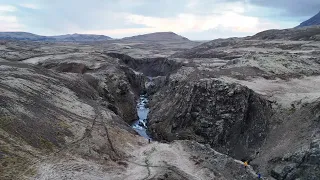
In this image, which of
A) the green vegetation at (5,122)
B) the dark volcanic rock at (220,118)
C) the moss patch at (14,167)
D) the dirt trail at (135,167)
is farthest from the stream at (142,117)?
the moss patch at (14,167)

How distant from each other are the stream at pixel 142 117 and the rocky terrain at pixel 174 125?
6.14ft

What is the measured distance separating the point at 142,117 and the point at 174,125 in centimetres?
1541

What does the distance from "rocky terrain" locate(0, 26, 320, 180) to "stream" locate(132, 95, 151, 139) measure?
1.87 metres

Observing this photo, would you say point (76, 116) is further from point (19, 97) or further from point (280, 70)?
point (280, 70)

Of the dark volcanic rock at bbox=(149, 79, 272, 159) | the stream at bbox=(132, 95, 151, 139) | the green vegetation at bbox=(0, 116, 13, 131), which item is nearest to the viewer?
the green vegetation at bbox=(0, 116, 13, 131)

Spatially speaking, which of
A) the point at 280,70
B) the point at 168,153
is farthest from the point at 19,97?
the point at 280,70

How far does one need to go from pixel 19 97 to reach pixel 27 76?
10.8 meters

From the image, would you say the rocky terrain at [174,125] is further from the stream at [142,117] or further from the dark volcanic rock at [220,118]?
the stream at [142,117]

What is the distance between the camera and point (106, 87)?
62094 millimetres

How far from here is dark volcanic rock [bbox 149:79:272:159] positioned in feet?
141

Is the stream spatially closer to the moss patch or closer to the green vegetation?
the green vegetation

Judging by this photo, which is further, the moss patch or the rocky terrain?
the rocky terrain

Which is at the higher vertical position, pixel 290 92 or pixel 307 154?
pixel 290 92

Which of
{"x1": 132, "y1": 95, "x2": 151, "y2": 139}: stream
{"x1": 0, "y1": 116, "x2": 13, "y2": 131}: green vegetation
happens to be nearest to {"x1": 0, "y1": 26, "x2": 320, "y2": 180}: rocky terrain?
{"x1": 0, "y1": 116, "x2": 13, "y2": 131}: green vegetation
